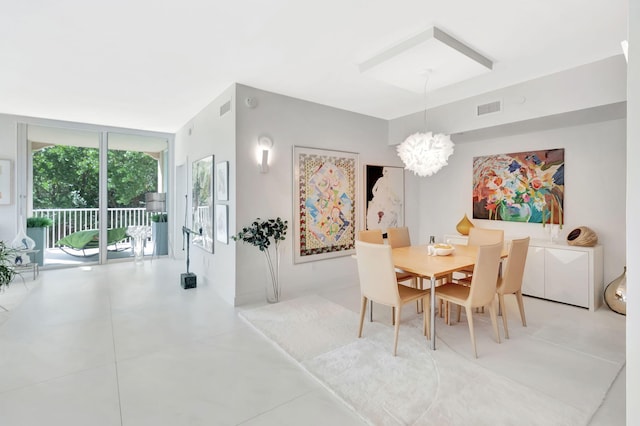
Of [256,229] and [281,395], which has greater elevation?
[256,229]

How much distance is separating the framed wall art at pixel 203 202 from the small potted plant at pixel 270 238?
0.94m

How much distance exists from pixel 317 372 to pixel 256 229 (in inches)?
72.1

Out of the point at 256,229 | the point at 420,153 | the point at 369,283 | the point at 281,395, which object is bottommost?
the point at 281,395

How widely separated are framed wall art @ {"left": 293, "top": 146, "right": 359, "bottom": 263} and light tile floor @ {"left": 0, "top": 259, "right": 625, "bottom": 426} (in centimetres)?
68

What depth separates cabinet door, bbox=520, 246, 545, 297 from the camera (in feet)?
13.0

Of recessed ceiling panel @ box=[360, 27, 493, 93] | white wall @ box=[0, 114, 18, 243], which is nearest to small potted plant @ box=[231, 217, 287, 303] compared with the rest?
recessed ceiling panel @ box=[360, 27, 493, 93]

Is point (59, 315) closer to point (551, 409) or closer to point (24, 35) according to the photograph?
point (24, 35)

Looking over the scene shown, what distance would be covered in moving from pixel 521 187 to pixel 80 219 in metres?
7.26

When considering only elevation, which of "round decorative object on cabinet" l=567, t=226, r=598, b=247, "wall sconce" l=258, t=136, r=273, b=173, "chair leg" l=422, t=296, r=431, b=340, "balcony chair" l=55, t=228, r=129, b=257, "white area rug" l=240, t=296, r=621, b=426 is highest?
"wall sconce" l=258, t=136, r=273, b=173

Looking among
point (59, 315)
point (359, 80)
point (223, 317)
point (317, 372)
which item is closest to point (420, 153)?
point (359, 80)

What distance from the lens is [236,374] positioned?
2.32 m

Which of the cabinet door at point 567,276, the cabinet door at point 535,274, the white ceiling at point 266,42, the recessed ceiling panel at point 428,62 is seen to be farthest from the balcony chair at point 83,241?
the cabinet door at point 567,276
